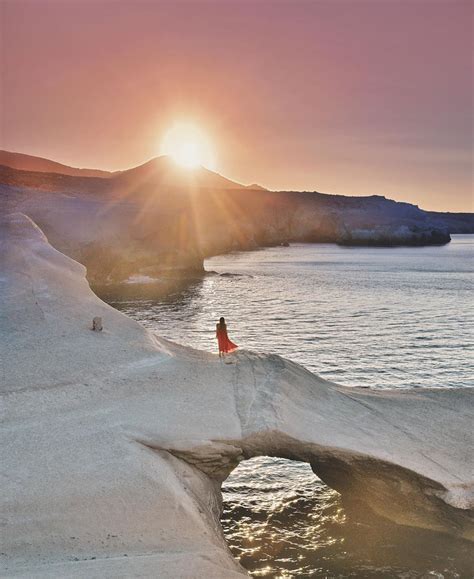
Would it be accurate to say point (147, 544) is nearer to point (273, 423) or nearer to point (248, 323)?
point (273, 423)

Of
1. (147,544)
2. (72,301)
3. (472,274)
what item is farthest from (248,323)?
(472,274)

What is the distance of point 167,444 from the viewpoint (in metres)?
16.2

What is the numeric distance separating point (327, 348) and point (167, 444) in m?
28.0

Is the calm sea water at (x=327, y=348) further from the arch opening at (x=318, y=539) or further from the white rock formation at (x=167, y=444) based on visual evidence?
the white rock formation at (x=167, y=444)

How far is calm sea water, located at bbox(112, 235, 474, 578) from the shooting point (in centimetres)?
1697

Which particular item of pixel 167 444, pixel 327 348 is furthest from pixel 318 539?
pixel 327 348

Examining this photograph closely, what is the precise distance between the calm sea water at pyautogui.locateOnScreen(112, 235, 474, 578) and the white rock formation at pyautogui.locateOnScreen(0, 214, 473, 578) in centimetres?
151

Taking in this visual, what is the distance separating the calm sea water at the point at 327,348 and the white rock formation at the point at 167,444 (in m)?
1.51

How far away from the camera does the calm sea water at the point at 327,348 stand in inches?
668

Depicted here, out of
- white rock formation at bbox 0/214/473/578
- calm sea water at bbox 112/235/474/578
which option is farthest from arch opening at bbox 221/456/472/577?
white rock formation at bbox 0/214/473/578

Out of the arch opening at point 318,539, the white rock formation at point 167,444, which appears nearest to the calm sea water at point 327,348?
the arch opening at point 318,539

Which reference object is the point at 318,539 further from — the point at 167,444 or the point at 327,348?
the point at 327,348

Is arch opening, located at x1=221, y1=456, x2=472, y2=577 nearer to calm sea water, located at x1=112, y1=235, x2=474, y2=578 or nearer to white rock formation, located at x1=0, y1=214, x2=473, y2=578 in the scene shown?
calm sea water, located at x1=112, y1=235, x2=474, y2=578

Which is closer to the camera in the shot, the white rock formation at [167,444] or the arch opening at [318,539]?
the white rock formation at [167,444]
